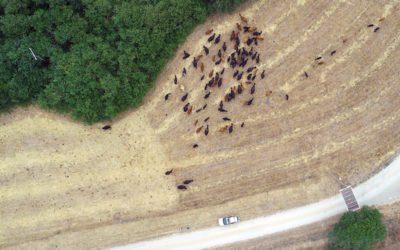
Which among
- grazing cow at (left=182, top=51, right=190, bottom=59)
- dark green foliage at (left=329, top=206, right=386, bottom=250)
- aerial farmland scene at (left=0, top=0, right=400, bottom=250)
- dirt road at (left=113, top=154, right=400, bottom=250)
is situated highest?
grazing cow at (left=182, top=51, right=190, bottom=59)

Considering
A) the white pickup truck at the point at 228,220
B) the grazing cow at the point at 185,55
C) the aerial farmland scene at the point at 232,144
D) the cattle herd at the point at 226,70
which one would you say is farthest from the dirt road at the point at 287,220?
the grazing cow at the point at 185,55

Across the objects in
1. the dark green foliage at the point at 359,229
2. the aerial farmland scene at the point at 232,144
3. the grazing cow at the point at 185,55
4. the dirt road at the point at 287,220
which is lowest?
the dark green foliage at the point at 359,229

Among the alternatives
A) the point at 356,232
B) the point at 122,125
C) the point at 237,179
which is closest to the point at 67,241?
the point at 122,125

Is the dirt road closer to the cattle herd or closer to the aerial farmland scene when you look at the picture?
the aerial farmland scene

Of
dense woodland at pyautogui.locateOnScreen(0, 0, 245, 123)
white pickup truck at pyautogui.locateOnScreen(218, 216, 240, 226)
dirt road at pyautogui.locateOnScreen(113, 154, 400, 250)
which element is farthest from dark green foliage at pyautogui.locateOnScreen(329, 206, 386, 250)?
dense woodland at pyautogui.locateOnScreen(0, 0, 245, 123)

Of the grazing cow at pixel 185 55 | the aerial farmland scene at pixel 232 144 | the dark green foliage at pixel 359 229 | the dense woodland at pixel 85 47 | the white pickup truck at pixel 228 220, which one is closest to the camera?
the dark green foliage at pixel 359 229

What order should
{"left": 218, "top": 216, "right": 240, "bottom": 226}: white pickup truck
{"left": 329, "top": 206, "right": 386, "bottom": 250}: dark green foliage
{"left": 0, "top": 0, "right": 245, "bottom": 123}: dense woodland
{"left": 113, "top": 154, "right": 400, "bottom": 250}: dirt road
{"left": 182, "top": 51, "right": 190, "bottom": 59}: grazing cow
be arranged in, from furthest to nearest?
{"left": 182, "top": 51, "right": 190, "bottom": 59}: grazing cow → {"left": 113, "top": 154, "right": 400, "bottom": 250}: dirt road → {"left": 218, "top": 216, "right": 240, "bottom": 226}: white pickup truck → {"left": 0, "top": 0, "right": 245, "bottom": 123}: dense woodland → {"left": 329, "top": 206, "right": 386, "bottom": 250}: dark green foliage

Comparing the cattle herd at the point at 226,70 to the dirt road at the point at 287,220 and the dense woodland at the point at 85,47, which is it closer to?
the dense woodland at the point at 85,47
